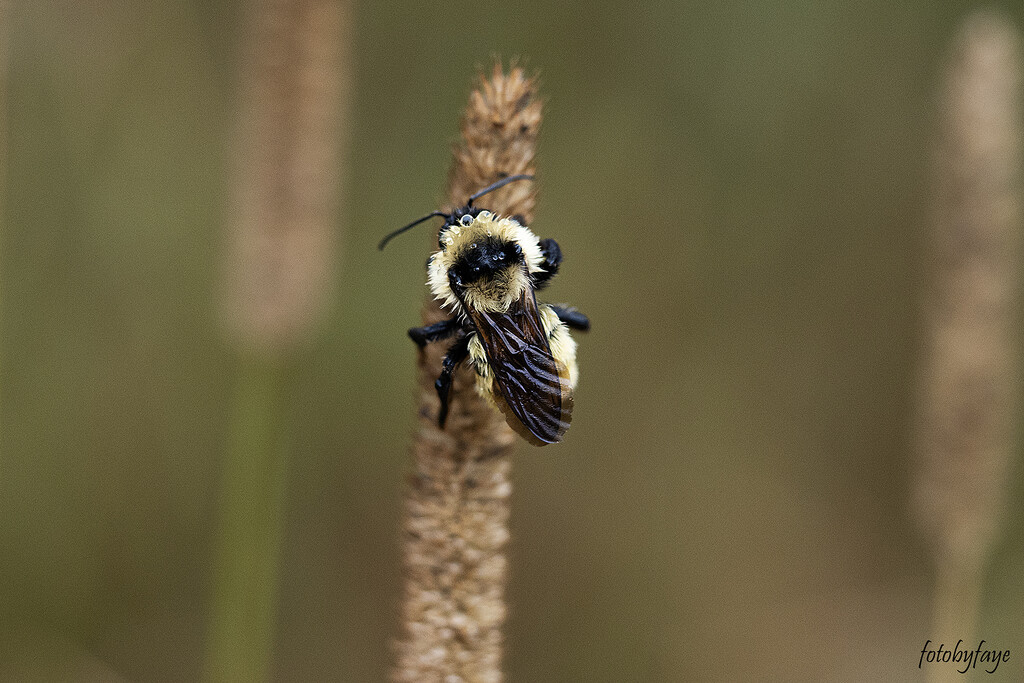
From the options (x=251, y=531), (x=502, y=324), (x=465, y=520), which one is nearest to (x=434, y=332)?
(x=502, y=324)

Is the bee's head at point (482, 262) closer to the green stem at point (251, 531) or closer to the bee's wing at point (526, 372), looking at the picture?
the bee's wing at point (526, 372)

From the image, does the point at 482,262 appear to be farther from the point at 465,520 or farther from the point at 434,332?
the point at 465,520

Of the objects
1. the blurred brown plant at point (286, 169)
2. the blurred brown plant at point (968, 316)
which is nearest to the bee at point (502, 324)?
the blurred brown plant at point (286, 169)

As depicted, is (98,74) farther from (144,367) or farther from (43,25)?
(144,367)

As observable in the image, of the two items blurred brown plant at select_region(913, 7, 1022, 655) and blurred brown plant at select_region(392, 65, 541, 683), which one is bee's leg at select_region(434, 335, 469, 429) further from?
blurred brown plant at select_region(913, 7, 1022, 655)

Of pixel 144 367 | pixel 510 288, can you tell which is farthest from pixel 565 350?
pixel 144 367
